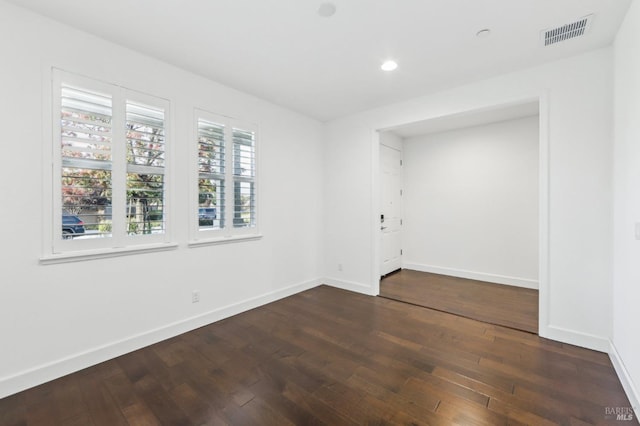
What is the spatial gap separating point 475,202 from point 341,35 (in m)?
3.90

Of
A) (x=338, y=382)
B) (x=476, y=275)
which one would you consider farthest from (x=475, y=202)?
(x=338, y=382)

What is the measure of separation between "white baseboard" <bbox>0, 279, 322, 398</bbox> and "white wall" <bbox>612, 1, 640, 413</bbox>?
3488mm

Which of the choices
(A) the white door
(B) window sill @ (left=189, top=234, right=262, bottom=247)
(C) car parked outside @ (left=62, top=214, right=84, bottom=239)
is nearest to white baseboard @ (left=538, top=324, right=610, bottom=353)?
(A) the white door

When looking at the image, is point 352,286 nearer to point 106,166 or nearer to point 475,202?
point 475,202

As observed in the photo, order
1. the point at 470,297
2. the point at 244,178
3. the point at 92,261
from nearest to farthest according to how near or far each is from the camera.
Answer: the point at 92,261 < the point at 244,178 < the point at 470,297

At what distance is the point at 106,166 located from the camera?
97.2 inches

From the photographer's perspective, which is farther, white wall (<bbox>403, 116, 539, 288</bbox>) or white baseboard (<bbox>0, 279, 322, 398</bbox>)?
white wall (<bbox>403, 116, 539, 288</bbox>)

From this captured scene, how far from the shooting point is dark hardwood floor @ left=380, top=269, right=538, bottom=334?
132 inches

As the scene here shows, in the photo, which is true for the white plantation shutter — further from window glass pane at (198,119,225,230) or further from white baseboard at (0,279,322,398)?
white baseboard at (0,279,322,398)

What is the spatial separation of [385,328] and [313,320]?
2.70 feet

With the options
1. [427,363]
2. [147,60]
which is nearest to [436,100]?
[427,363]

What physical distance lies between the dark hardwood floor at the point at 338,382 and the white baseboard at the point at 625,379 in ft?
0.16

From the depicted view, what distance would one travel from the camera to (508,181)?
469 cm

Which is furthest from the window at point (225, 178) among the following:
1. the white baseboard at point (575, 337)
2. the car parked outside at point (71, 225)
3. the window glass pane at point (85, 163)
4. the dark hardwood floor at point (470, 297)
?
the white baseboard at point (575, 337)
